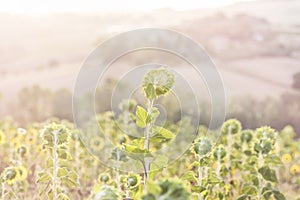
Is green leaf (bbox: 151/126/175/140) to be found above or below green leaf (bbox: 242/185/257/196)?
above

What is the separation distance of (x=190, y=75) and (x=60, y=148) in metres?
2.85

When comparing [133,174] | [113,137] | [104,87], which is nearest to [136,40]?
[113,137]

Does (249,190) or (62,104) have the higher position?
(62,104)

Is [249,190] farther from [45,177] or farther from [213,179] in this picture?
[45,177]

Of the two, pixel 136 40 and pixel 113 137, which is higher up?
pixel 136 40

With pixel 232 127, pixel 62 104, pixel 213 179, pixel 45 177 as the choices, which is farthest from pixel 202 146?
pixel 62 104

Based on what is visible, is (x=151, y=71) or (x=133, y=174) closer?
(x=151, y=71)

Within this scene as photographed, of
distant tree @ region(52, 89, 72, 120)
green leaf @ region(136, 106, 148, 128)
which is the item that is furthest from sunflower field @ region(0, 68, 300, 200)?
distant tree @ region(52, 89, 72, 120)

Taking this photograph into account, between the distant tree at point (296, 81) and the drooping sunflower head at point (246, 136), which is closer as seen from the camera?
the drooping sunflower head at point (246, 136)

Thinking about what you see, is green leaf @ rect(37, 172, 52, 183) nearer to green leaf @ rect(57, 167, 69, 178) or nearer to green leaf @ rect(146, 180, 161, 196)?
green leaf @ rect(57, 167, 69, 178)

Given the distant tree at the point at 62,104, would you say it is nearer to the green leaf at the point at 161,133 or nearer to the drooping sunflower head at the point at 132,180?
the drooping sunflower head at the point at 132,180

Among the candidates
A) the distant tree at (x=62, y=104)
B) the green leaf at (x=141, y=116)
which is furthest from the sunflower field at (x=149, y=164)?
the distant tree at (x=62, y=104)

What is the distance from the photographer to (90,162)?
3518 millimetres

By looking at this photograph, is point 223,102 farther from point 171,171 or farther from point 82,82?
point 171,171
